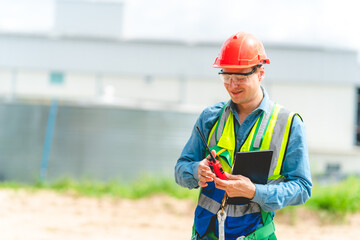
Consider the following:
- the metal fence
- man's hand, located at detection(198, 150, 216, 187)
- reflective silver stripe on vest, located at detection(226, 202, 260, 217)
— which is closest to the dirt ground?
the metal fence

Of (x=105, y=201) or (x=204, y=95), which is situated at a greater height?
(x=204, y=95)

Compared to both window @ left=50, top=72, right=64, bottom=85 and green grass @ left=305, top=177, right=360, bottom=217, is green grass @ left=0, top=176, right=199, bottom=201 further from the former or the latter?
window @ left=50, top=72, right=64, bottom=85

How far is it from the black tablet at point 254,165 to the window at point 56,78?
65.2 feet

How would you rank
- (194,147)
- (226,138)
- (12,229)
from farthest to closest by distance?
(12,229)
(194,147)
(226,138)

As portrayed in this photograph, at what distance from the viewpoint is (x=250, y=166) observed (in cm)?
202

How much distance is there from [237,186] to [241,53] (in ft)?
2.12

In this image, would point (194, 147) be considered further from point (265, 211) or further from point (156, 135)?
point (156, 135)

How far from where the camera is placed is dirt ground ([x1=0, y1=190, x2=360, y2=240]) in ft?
22.8

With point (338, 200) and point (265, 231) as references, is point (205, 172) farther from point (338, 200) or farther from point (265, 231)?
point (338, 200)

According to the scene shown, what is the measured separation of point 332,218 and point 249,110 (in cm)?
654

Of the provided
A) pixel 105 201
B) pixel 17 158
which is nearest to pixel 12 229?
pixel 105 201

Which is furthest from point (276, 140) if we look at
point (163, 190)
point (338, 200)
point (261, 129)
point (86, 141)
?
point (86, 141)

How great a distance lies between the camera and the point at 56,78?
21.0 metres

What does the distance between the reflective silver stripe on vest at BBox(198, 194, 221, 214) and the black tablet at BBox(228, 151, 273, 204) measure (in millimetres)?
138
